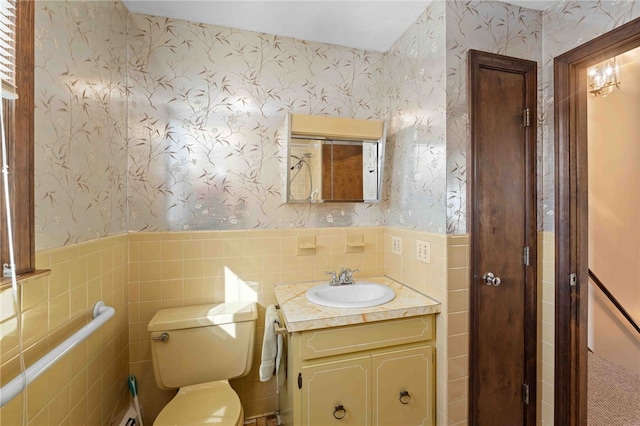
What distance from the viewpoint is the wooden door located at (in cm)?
144

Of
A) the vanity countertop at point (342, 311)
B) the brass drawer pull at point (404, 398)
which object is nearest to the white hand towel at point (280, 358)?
the vanity countertop at point (342, 311)

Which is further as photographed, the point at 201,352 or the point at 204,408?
the point at 201,352

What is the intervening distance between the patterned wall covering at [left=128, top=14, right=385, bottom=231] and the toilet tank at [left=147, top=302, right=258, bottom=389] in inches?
21.0

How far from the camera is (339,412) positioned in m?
1.29

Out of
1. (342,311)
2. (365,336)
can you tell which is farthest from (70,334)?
(365,336)

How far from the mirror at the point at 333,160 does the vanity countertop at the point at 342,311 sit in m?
0.62

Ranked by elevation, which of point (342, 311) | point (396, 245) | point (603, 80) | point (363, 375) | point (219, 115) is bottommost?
point (363, 375)

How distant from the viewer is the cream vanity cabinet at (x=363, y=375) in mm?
1252

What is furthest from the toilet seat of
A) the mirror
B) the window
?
the mirror

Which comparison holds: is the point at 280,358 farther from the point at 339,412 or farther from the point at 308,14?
the point at 308,14

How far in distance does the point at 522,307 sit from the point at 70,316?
2.17m

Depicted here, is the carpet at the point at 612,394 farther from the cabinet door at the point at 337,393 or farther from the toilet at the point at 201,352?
→ the toilet at the point at 201,352

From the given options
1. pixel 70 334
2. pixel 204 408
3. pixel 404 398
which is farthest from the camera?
pixel 404 398

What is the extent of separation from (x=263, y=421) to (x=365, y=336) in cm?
101
